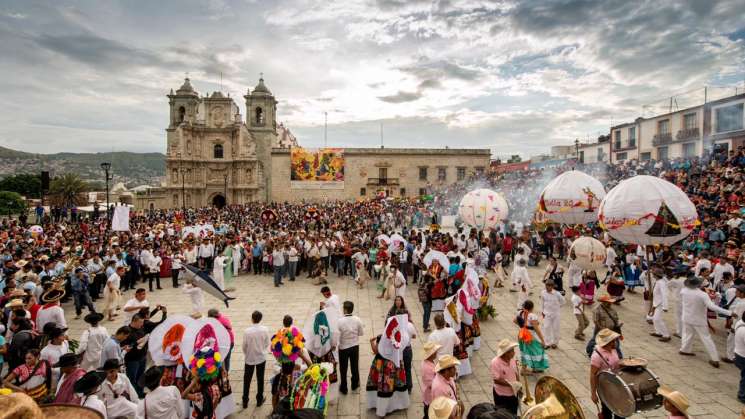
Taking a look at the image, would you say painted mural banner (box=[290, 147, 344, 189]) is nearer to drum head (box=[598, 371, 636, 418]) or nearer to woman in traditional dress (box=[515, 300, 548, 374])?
woman in traditional dress (box=[515, 300, 548, 374])

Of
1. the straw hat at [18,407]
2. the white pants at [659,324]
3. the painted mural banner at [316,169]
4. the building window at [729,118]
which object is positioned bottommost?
the white pants at [659,324]

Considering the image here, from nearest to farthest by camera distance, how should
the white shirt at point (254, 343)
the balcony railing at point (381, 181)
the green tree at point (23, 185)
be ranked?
the white shirt at point (254, 343), the balcony railing at point (381, 181), the green tree at point (23, 185)

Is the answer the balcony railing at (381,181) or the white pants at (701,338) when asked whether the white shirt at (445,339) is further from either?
the balcony railing at (381,181)

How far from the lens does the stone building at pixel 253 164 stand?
44.7 meters

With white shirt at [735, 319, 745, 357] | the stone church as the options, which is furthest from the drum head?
the stone church

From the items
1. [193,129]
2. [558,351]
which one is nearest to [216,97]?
[193,129]

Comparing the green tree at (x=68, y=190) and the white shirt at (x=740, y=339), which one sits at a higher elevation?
the green tree at (x=68, y=190)

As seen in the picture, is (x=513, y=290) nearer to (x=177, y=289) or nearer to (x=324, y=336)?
(x=324, y=336)

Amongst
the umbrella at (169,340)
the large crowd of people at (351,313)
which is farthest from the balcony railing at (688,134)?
the umbrella at (169,340)

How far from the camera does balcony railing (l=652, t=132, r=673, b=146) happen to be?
28.5 metres

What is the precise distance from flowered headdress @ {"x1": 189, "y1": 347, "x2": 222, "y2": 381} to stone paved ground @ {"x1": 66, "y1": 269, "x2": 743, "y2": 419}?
126cm

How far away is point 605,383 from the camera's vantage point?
3754 millimetres

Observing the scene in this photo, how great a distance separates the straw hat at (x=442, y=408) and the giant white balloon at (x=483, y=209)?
40.4 feet

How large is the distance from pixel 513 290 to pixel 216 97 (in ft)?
147
